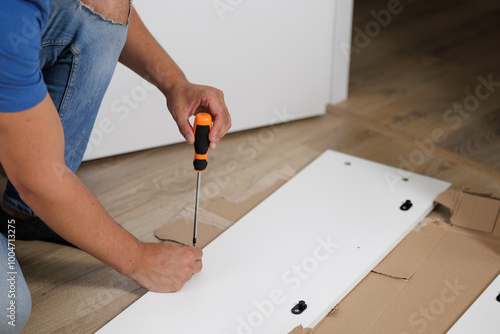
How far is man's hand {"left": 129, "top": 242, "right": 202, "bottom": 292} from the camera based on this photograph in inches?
50.7

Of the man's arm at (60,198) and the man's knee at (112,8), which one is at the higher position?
the man's knee at (112,8)

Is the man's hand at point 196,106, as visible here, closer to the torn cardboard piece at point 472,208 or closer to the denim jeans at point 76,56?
the denim jeans at point 76,56

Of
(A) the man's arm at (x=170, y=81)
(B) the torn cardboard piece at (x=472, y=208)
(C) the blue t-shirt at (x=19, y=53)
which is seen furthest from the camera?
(B) the torn cardboard piece at (x=472, y=208)

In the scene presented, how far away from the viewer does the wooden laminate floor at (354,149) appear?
4.65 feet

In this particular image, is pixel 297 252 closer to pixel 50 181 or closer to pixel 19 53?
pixel 50 181

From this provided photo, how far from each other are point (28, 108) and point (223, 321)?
589 mm

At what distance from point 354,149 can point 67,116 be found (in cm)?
95

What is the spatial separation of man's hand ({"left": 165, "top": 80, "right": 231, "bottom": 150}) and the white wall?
1.54ft

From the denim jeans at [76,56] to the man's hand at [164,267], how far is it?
347 mm

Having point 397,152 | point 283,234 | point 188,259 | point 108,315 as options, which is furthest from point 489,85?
point 108,315

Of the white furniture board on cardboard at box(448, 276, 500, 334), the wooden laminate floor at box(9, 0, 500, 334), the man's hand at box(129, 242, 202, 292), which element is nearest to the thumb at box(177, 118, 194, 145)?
the man's hand at box(129, 242, 202, 292)

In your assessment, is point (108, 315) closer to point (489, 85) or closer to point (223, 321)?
point (223, 321)

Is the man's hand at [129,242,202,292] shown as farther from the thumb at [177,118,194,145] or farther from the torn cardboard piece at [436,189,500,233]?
the torn cardboard piece at [436,189,500,233]

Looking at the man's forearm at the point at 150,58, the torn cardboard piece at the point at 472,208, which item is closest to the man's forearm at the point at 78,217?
the man's forearm at the point at 150,58
